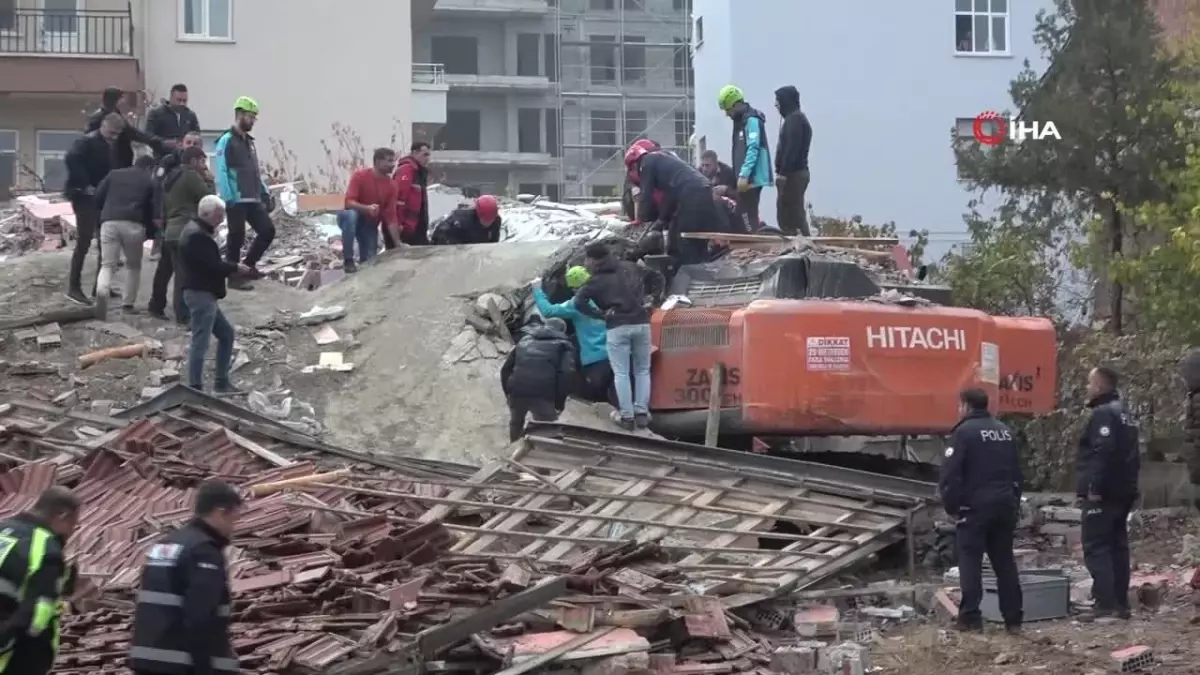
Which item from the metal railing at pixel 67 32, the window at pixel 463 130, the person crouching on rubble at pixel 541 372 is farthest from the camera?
the window at pixel 463 130

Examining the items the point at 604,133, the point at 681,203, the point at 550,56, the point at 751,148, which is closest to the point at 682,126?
the point at 604,133

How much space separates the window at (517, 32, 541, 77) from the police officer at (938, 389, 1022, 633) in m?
45.5

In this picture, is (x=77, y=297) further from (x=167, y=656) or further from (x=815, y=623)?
(x=167, y=656)

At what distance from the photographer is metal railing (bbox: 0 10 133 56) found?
102 feet

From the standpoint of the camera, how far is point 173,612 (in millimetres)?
6531

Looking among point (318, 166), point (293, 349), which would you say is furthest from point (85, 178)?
point (318, 166)

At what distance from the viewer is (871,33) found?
37.7m

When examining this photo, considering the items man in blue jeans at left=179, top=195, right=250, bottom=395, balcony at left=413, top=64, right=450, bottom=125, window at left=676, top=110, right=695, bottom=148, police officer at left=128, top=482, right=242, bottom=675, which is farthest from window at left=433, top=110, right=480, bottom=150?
police officer at left=128, top=482, right=242, bottom=675

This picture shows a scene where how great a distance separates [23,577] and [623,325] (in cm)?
760

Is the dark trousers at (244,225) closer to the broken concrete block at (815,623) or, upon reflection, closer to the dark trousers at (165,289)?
the dark trousers at (165,289)

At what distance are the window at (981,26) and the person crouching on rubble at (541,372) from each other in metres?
26.0

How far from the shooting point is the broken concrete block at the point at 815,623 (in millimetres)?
10328

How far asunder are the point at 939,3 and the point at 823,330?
2656 cm

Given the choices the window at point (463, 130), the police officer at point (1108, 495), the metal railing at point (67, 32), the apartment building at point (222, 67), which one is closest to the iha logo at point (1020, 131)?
the apartment building at point (222, 67)
